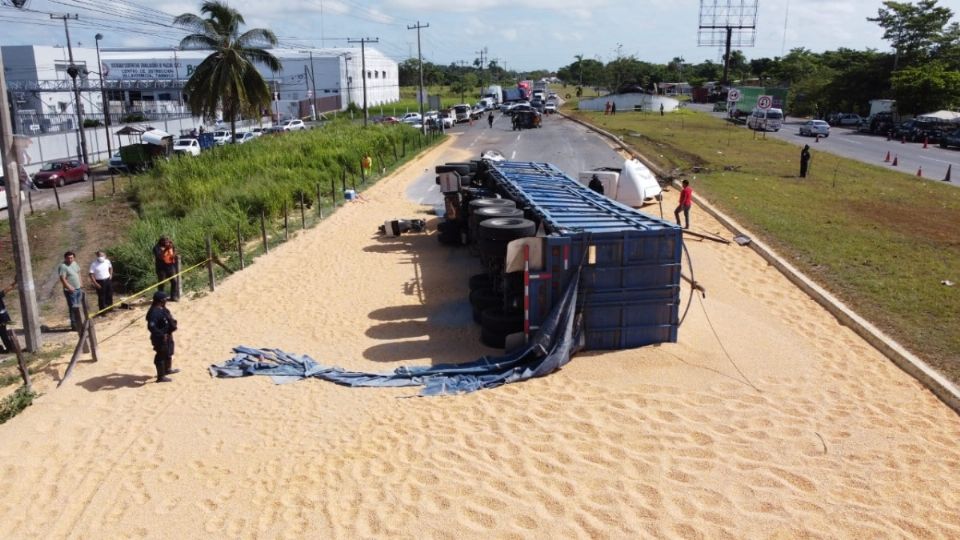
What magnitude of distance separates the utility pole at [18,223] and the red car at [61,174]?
23.4 meters

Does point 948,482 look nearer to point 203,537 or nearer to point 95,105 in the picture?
point 203,537

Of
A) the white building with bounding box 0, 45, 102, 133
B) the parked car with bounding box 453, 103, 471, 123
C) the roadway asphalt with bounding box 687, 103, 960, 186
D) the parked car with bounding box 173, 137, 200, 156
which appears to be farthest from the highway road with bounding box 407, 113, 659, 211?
the white building with bounding box 0, 45, 102, 133

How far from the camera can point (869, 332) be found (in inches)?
430

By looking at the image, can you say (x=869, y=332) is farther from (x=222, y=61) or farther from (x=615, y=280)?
(x=222, y=61)

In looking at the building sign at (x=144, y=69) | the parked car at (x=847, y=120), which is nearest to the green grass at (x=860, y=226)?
the parked car at (x=847, y=120)

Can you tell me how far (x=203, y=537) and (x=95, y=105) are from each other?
62.8 metres

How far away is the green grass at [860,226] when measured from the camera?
11680 mm

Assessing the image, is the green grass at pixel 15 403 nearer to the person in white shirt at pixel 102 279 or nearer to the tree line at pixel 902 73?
the person in white shirt at pixel 102 279

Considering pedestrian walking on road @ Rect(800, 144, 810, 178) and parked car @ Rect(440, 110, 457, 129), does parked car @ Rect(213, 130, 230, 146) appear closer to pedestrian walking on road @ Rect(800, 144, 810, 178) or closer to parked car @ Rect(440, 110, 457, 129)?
parked car @ Rect(440, 110, 457, 129)

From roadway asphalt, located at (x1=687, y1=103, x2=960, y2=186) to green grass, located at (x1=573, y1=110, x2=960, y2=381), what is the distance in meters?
1.42

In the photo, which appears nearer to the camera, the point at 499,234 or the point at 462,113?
the point at 499,234

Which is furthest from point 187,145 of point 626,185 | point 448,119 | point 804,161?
point 804,161

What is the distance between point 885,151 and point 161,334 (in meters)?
41.0

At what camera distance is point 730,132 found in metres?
49.7
